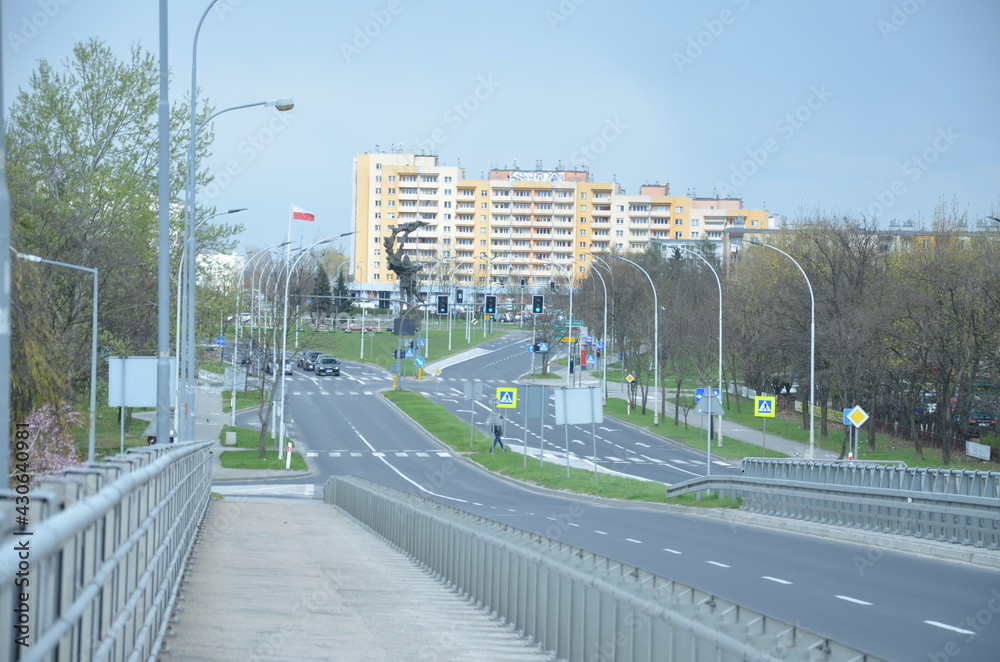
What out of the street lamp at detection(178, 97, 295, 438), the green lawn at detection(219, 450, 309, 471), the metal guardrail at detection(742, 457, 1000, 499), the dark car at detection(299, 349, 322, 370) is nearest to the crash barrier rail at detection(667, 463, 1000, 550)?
the metal guardrail at detection(742, 457, 1000, 499)

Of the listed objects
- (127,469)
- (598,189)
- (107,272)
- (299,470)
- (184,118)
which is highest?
(598,189)

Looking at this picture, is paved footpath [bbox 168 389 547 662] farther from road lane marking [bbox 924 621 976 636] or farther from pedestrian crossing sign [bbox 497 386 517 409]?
pedestrian crossing sign [bbox 497 386 517 409]

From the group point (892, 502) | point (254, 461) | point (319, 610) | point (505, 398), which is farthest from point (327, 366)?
point (319, 610)

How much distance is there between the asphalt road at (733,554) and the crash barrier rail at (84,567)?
4.71 m

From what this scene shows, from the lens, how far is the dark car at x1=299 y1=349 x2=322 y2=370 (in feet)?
317

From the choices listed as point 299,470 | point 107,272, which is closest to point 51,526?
point 107,272

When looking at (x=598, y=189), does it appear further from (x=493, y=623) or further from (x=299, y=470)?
(x=493, y=623)

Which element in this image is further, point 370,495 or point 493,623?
point 370,495

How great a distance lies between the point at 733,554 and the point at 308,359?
3206 inches

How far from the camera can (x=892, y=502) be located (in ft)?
65.9

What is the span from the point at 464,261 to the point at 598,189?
80.2ft

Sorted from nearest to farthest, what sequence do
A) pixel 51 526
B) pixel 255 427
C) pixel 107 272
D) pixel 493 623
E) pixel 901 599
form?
1. pixel 51 526
2. pixel 493 623
3. pixel 901 599
4. pixel 107 272
5. pixel 255 427

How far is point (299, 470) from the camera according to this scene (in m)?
45.0

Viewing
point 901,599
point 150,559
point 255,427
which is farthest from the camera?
point 255,427
